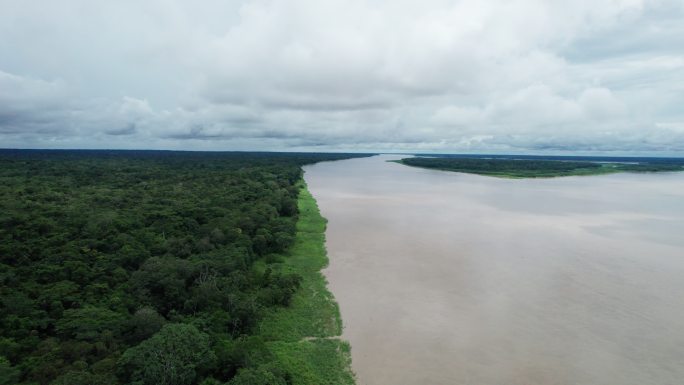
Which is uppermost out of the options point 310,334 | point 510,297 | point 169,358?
point 169,358

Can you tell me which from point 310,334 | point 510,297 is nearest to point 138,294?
point 310,334

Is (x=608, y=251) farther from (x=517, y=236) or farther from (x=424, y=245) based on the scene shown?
(x=424, y=245)

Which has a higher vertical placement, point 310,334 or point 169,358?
point 169,358

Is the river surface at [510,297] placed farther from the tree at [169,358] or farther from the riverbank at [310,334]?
the tree at [169,358]

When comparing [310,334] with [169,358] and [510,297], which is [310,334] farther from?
[510,297]

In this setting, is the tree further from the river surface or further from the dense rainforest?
the river surface
